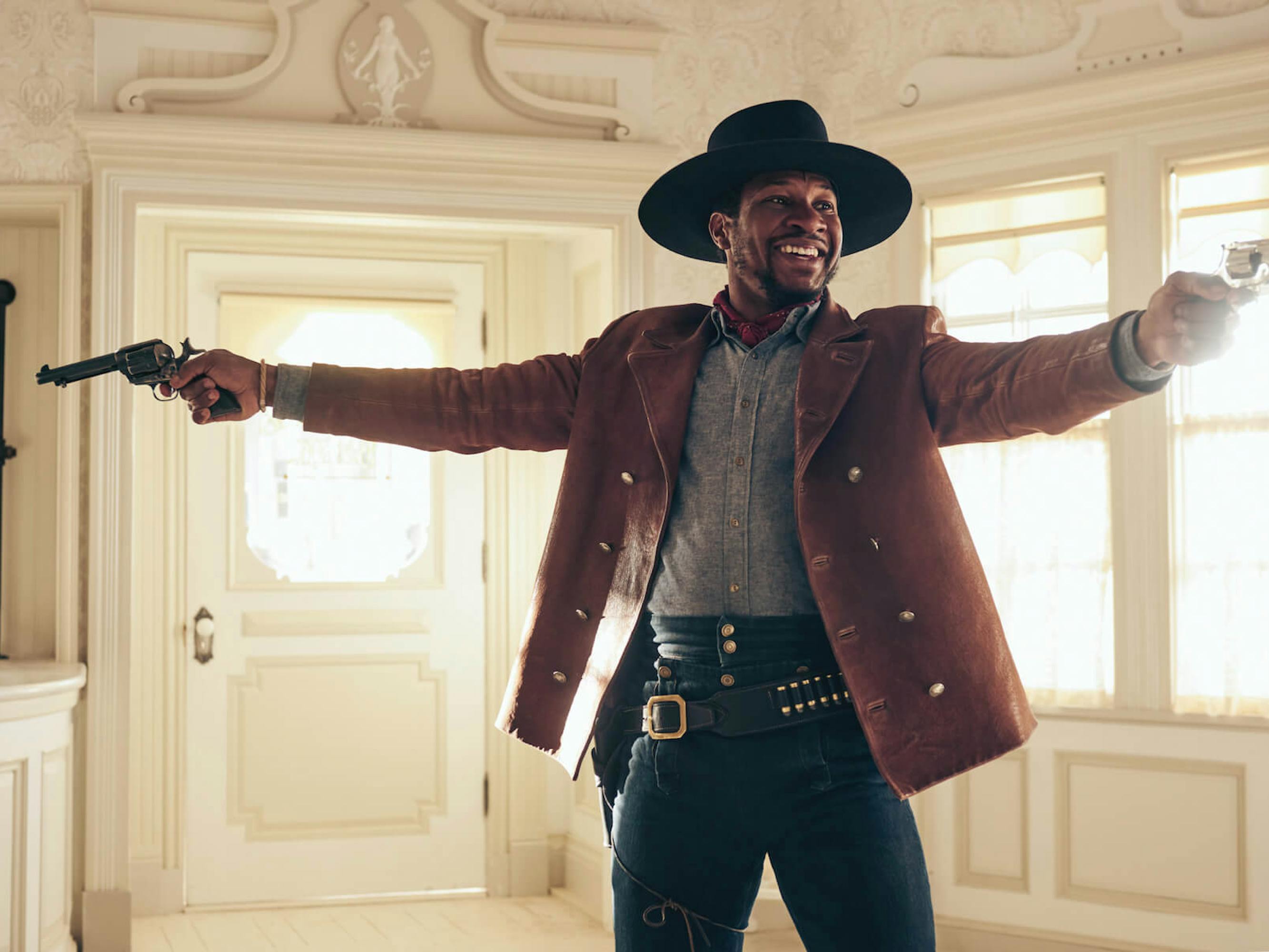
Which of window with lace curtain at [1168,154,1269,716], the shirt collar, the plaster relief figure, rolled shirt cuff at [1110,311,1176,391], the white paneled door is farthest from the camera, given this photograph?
the white paneled door

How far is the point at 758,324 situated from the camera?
156 cm

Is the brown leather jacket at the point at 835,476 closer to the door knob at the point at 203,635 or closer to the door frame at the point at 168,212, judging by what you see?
the door frame at the point at 168,212

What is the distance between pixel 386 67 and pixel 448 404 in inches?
81.8

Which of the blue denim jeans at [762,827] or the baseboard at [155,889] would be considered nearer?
the blue denim jeans at [762,827]

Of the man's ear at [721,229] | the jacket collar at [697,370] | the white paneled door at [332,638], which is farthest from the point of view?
the white paneled door at [332,638]

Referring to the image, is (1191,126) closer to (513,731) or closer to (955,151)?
(955,151)

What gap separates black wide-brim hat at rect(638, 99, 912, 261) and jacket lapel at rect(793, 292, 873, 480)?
0.74 ft

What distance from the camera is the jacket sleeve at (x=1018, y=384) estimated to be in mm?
1247

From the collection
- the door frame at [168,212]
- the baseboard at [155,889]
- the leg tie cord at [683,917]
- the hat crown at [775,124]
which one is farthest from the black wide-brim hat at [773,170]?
the baseboard at [155,889]

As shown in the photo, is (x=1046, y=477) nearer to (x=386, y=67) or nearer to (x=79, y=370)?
(x=386, y=67)

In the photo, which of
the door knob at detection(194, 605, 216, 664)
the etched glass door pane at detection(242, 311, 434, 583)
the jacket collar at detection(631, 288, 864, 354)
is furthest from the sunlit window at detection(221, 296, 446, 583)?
the jacket collar at detection(631, 288, 864, 354)

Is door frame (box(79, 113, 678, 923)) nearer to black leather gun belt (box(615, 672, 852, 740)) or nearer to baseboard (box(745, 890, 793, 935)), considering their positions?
baseboard (box(745, 890, 793, 935))

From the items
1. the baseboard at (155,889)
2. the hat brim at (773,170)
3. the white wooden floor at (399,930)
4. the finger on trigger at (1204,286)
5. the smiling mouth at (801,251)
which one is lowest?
the white wooden floor at (399,930)

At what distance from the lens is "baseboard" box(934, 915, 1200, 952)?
10.1 ft
